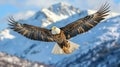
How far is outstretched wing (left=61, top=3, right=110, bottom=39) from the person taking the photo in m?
27.5

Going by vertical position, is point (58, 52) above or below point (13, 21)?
below

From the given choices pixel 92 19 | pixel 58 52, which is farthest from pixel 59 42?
pixel 92 19

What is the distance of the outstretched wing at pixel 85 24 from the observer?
2750cm

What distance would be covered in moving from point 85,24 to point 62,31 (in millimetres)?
1426

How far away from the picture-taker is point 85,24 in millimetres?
28250

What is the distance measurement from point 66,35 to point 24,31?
2.45 m

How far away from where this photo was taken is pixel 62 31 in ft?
94.2

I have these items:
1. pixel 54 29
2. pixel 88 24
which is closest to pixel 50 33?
pixel 54 29

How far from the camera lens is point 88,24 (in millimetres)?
27859

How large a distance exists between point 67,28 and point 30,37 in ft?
7.44

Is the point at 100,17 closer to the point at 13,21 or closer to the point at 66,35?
the point at 66,35

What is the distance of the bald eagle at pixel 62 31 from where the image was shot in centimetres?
2764

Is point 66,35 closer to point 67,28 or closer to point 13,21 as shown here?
point 67,28

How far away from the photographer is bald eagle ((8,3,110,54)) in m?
27.6
